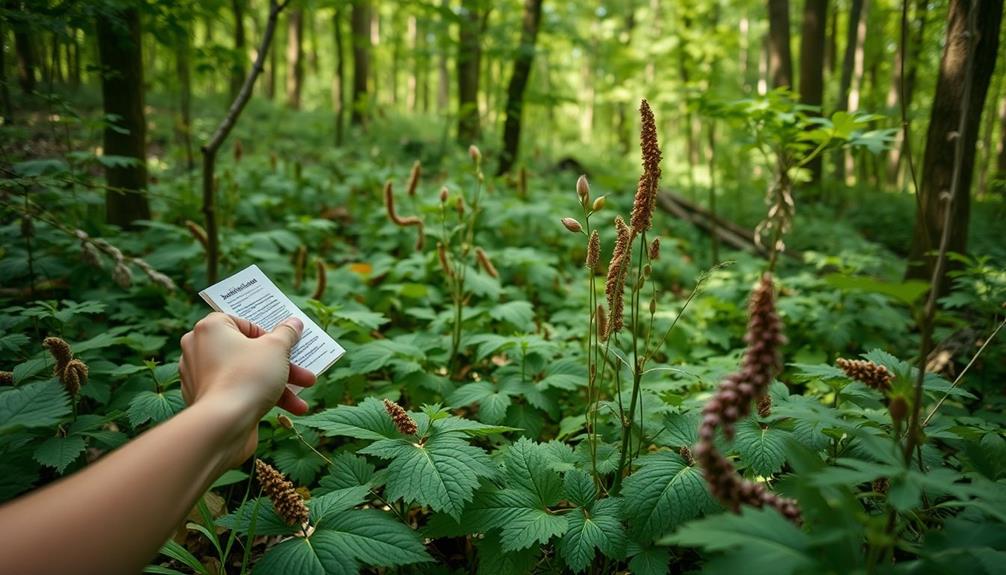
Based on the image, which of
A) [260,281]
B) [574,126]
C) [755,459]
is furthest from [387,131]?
[574,126]

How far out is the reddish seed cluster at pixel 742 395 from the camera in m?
0.93

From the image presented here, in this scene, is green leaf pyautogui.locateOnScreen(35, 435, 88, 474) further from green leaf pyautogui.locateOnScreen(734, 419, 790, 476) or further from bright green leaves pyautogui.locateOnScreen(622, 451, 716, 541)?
green leaf pyautogui.locateOnScreen(734, 419, 790, 476)

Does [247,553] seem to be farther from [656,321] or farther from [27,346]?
[656,321]

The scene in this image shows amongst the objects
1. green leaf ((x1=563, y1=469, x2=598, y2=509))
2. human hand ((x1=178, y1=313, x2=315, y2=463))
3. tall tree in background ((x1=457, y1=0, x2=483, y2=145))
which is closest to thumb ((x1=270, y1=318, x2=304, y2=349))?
human hand ((x1=178, y1=313, x2=315, y2=463))

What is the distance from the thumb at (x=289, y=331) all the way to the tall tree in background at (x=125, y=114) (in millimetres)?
2744

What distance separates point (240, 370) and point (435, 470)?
0.66 m

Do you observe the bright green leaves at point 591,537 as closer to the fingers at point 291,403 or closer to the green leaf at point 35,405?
the fingers at point 291,403

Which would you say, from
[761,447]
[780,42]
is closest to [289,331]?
[761,447]

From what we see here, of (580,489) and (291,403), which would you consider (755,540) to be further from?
(291,403)

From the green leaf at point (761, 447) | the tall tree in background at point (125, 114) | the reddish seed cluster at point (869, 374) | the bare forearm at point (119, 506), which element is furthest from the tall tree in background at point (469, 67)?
the bare forearm at point (119, 506)

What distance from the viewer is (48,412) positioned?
4.37 ft

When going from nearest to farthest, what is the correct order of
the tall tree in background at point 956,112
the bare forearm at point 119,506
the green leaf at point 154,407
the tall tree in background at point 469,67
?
the bare forearm at point 119,506 < the green leaf at point 154,407 < the tall tree in background at point 956,112 < the tall tree in background at point 469,67

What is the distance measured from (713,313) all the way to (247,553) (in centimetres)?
350

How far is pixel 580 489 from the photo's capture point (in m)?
1.71
